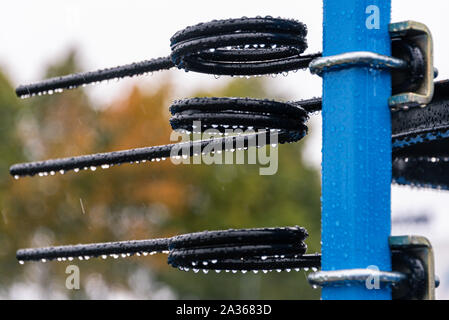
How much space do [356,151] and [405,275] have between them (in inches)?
9.7

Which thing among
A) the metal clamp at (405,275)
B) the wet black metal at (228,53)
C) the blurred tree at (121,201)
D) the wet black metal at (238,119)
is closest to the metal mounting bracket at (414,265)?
the metal clamp at (405,275)

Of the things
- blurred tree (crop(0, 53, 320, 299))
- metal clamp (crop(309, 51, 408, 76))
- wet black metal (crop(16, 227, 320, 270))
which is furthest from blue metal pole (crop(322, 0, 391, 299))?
blurred tree (crop(0, 53, 320, 299))

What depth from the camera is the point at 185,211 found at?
26.7 meters

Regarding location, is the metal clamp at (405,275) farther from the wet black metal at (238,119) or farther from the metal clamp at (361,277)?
the wet black metal at (238,119)

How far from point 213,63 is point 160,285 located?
26.1 m

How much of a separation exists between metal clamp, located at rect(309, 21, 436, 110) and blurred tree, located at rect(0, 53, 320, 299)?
2352 cm

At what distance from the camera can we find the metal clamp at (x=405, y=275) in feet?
5.04

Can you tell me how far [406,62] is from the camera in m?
1.67

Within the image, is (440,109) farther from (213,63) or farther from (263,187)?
(263,187)

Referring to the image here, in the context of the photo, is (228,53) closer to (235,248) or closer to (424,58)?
(235,248)

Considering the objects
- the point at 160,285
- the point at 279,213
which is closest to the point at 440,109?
the point at 279,213

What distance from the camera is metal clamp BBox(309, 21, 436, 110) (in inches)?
63.6

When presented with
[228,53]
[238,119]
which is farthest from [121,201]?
[238,119]

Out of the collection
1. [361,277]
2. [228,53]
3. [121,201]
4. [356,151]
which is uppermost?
[121,201]
